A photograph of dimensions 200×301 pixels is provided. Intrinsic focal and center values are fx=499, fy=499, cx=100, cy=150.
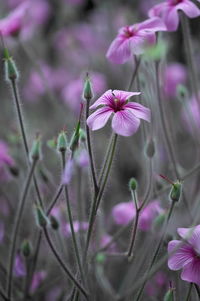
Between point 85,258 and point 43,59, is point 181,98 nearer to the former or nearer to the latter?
point 85,258

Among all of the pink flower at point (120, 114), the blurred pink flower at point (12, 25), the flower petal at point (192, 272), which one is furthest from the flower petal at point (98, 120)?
the blurred pink flower at point (12, 25)

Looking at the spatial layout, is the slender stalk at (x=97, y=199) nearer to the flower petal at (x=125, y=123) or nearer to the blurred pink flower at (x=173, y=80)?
the flower petal at (x=125, y=123)

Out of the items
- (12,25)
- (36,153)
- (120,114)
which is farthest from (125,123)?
(12,25)

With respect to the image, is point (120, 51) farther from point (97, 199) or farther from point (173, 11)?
point (97, 199)

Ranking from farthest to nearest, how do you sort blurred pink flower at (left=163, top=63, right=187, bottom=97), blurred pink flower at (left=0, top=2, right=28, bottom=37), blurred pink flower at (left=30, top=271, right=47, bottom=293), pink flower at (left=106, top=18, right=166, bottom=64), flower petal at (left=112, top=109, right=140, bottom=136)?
1. blurred pink flower at (left=163, top=63, right=187, bottom=97)
2. blurred pink flower at (left=0, top=2, right=28, bottom=37)
3. blurred pink flower at (left=30, top=271, right=47, bottom=293)
4. pink flower at (left=106, top=18, right=166, bottom=64)
5. flower petal at (left=112, top=109, right=140, bottom=136)

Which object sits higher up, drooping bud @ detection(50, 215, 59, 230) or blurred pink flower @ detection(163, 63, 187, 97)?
blurred pink flower @ detection(163, 63, 187, 97)

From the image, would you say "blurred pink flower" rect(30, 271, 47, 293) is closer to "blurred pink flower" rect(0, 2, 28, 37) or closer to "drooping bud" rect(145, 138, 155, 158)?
"drooping bud" rect(145, 138, 155, 158)

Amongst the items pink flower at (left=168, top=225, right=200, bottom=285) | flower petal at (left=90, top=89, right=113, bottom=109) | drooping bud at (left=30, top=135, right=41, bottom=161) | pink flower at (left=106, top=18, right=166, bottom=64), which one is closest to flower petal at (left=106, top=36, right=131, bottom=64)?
pink flower at (left=106, top=18, right=166, bottom=64)
